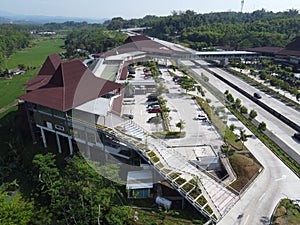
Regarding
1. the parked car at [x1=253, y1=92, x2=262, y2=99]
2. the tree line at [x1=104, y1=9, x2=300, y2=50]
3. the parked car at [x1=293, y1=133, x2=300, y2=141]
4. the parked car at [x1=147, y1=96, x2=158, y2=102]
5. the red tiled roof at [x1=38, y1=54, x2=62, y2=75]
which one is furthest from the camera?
the tree line at [x1=104, y1=9, x2=300, y2=50]

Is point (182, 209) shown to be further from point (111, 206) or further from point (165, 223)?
point (111, 206)

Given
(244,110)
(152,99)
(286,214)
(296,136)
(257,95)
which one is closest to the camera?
(286,214)

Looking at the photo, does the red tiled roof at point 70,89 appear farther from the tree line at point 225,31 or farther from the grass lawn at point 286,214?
the tree line at point 225,31

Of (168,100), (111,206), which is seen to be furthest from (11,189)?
(168,100)

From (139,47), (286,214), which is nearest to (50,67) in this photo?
(286,214)

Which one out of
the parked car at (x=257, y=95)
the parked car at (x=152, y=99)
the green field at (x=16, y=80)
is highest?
the parked car at (x=152, y=99)

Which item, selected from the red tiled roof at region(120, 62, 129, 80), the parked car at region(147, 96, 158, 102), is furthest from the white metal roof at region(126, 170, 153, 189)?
A: the red tiled roof at region(120, 62, 129, 80)

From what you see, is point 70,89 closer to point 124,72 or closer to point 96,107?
point 96,107

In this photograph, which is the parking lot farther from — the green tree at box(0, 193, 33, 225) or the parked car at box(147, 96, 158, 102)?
the green tree at box(0, 193, 33, 225)

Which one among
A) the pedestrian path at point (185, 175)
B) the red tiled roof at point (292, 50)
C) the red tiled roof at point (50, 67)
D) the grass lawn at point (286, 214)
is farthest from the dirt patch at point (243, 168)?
the red tiled roof at point (292, 50)
